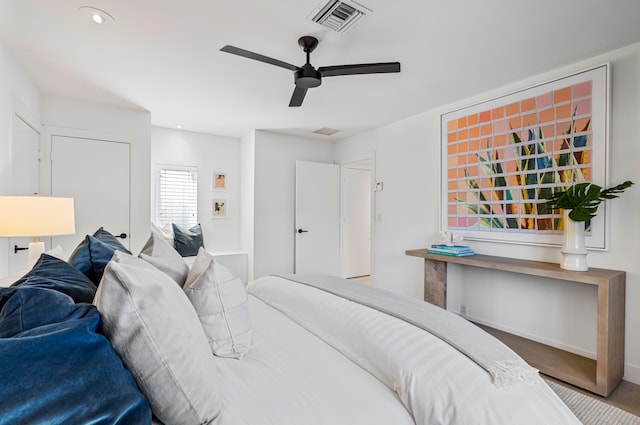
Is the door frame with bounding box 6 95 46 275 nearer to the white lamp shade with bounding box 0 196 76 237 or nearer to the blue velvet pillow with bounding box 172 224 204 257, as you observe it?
the white lamp shade with bounding box 0 196 76 237

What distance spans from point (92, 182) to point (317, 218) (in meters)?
2.98

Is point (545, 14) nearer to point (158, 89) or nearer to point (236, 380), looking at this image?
point (236, 380)

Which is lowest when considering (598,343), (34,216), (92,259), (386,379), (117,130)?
(598,343)

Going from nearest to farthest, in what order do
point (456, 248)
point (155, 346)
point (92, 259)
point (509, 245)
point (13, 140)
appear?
point (155, 346)
point (92, 259)
point (13, 140)
point (509, 245)
point (456, 248)

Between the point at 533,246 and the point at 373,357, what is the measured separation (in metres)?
2.36

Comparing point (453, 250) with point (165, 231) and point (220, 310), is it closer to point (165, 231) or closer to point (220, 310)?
point (220, 310)

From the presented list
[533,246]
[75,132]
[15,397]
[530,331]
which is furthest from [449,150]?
[75,132]

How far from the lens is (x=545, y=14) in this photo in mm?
1920

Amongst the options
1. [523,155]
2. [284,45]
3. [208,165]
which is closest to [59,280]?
[284,45]

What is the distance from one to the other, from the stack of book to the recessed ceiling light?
3.20 meters

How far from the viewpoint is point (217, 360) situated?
111 cm

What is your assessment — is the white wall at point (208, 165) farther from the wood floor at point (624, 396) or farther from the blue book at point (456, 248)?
the wood floor at point (624, 396)

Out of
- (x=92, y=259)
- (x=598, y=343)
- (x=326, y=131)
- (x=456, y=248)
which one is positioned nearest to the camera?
(x=92, y=259)

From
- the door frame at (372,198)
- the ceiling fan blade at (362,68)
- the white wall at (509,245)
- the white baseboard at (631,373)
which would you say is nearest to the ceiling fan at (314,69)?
the ceiling fan blade at (362,68)
